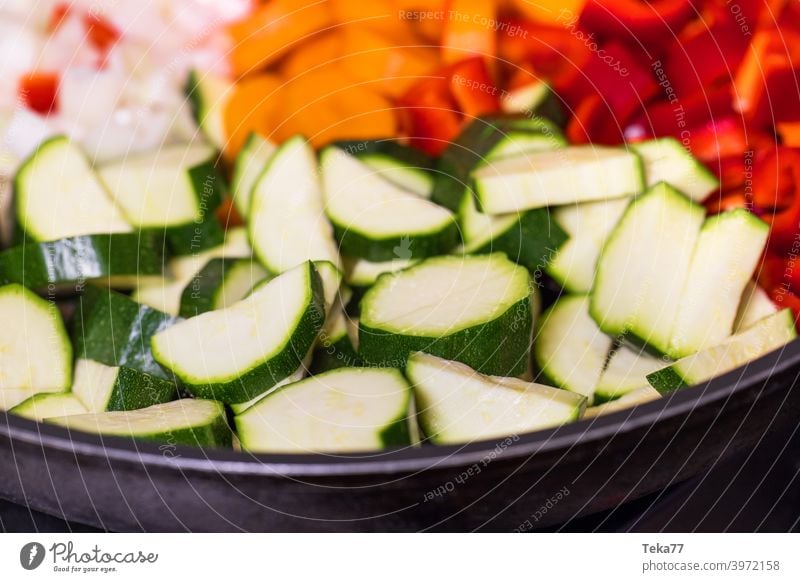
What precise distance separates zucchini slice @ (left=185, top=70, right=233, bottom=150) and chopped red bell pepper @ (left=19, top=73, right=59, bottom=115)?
0.16m

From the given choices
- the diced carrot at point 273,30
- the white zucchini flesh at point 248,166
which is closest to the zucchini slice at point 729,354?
the white zucchini flesh at point 248,166

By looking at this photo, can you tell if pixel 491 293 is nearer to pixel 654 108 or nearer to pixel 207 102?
pixel 654 108

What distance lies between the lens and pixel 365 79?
3.43ft

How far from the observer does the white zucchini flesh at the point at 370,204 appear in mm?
879

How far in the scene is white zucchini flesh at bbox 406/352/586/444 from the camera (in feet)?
2.23

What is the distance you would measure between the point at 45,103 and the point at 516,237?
62 cm

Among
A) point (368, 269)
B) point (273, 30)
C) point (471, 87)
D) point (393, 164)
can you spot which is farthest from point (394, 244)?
point (273, 30)

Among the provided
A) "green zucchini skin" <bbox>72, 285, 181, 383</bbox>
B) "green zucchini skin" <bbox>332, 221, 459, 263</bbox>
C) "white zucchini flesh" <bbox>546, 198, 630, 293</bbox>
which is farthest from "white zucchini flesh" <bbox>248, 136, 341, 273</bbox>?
"white zucchini flesh" <bbox>546, 198, 630, 293</bbox>

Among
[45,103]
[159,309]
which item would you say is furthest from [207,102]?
[159,309]

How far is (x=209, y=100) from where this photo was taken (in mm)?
1083

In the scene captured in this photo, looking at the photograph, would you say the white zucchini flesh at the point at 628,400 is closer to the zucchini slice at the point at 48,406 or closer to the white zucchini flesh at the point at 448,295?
the white zucchini flesh at the point at 448,295

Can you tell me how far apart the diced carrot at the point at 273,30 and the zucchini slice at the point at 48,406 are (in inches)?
19.1
